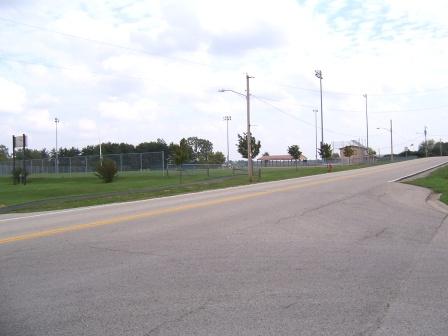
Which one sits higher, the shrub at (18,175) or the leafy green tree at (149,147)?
the leafy green tree at (149,147)

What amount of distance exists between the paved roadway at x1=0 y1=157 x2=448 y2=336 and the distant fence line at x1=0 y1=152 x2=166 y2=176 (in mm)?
46299

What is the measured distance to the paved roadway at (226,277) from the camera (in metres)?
5.41

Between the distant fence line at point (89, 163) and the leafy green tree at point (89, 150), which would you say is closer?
the distant fence line at point (89, 163)

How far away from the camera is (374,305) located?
19.6ft

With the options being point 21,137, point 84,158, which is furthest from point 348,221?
point 84,158

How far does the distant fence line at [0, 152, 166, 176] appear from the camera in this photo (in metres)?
67.6

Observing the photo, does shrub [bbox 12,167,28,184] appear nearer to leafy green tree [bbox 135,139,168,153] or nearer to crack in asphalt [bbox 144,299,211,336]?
crack in asphalt [bbox 144,299,211,336]

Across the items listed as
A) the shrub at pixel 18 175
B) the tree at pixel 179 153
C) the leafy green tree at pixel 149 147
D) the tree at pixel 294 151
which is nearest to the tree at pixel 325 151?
the tree at pixel 294 151

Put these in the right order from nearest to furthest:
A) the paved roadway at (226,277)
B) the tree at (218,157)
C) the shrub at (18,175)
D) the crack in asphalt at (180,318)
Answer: the crack in asphalt at (180,318) → the paved roadway at (226,277) → the shrub at (18,175) → the tree at (218,157)

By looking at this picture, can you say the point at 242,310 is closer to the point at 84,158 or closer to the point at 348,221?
the point at 348,221

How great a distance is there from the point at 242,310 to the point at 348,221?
27.7 feet

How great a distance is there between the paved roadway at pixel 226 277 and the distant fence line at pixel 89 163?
152 ft

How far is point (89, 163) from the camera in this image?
241 feet

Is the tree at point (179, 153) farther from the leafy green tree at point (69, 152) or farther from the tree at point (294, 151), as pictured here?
the leafy green tree at point (69, 152)
